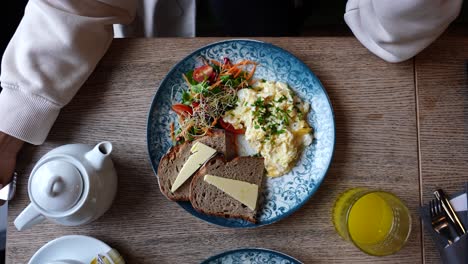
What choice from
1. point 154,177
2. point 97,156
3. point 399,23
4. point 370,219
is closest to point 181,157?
point 154,177

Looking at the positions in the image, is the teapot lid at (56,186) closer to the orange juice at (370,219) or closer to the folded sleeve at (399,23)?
the orange juice at (370,219)

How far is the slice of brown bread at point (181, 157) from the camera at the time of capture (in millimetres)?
956

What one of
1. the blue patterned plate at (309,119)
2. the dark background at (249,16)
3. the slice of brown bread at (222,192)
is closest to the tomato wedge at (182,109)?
the blue patterned plate at (309,119)

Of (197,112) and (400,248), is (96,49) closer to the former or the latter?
(197,112)

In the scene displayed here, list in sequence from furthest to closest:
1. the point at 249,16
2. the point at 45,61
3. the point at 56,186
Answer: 1. the point at 249,16
2. the point at 45,61
3. the point at 56,186

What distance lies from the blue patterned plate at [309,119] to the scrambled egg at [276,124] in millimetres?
22

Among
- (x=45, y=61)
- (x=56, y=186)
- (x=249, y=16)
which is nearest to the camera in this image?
(x=56, y=186)

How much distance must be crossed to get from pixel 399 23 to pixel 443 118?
0.85 feet

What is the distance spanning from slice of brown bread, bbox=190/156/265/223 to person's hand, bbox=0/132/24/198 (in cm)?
42

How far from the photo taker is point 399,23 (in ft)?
2.84

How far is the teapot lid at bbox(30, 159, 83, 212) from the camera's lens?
2.67 feet

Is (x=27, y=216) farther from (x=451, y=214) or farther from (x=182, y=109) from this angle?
(x=451, y=214)

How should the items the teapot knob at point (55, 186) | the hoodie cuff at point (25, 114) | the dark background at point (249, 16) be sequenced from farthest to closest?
the dark background at point (249, 16)
the hoodie cuff at point (25, 114)
the teapot knob at point (55, 186)

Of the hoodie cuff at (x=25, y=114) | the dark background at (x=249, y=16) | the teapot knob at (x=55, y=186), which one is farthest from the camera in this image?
the dark background at (x=249, y=16)
